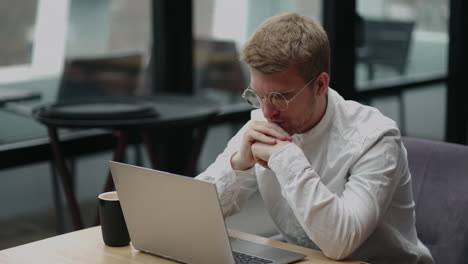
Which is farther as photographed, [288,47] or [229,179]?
[229,179]

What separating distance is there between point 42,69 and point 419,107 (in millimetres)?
3052

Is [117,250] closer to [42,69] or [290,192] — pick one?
[290,192]

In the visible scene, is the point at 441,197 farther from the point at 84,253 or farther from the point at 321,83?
the point at 84,253

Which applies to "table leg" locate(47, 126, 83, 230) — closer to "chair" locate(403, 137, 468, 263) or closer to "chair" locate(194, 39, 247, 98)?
"chair" locate(194, 39, 247, 98)

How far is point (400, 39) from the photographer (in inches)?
203

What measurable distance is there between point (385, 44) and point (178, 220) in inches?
145

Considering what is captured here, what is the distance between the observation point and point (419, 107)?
545 centimetres

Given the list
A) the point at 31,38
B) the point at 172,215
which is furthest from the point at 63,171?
the point at 172,215

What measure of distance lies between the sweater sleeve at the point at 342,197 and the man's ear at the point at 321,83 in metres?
0.18

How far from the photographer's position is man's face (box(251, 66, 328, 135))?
174 cm

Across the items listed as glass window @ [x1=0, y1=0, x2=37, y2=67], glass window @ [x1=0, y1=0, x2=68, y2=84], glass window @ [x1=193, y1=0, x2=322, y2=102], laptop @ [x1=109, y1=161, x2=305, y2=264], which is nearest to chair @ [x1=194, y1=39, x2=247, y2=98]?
glass window @ [x1=193, y1=0, x2=322, y2=102]

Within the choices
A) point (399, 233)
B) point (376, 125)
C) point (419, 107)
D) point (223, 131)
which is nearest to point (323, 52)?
point (376, 125)

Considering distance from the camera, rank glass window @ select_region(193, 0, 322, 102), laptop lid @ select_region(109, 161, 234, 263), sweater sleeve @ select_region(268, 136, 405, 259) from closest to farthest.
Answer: laptop lid @ select_region(109, 161, 234, 263) → sweater sleeve @ select_region(268, 136, 405, 259) → glass window @ select_region(193, 0, 322, 102)

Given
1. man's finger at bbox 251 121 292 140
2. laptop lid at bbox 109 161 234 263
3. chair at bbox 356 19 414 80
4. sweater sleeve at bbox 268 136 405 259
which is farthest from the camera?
chair at bbox 356 19 414 80
